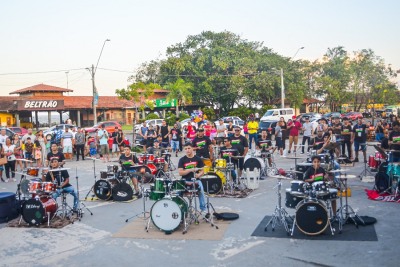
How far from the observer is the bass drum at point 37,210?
393 inches

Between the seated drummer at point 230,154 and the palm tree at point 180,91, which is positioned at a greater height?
the palm tree at point 180,91

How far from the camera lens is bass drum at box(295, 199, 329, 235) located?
8297 mm

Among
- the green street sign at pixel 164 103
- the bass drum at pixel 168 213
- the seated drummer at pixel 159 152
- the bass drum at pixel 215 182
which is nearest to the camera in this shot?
the bass drum at pixel 168 213

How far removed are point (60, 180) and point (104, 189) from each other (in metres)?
2.17

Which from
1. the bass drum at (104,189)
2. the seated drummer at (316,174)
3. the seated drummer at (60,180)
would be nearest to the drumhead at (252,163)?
the bass drum at (104,189)

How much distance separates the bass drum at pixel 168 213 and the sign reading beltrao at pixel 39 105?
38078 mm

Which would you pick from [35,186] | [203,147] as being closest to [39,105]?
[203,147]

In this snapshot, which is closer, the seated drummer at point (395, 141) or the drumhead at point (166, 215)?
the drumhead at point (166, 215)

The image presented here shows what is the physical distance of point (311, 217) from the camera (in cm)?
839

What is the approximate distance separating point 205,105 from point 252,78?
25.1 feet

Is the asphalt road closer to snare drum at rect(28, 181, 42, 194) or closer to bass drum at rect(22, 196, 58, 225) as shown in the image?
bass drum at rect(22, 196, 58, 225)

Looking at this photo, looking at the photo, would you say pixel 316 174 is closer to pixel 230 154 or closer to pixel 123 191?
pixel 230 154

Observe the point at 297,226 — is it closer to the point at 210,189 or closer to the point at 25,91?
the point at 210,189

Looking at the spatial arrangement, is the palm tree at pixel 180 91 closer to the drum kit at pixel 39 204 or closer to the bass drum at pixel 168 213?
the drum kit at pixel 39 204
